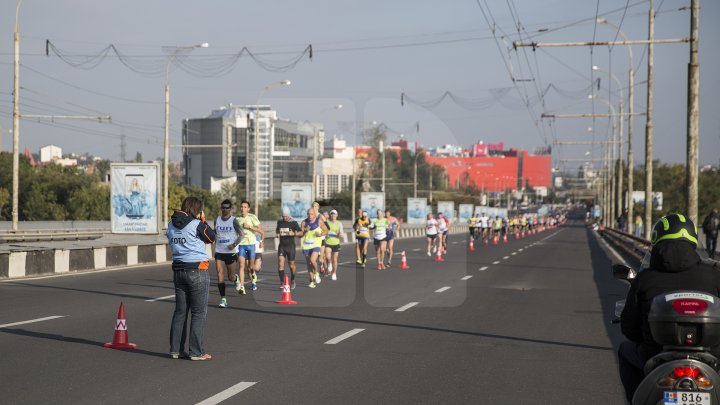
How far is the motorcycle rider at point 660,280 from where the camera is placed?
5.98 m

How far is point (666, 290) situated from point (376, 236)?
81.0ft

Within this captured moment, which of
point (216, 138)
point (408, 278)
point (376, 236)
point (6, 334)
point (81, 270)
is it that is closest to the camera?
point (6, 334)

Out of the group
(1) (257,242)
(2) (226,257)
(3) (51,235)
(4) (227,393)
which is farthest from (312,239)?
(3) (51,235)

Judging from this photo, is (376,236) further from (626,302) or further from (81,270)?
(626,302)

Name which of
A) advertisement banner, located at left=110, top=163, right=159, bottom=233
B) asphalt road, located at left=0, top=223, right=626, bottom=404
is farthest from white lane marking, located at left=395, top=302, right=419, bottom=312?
advertisement banner, located at left=110, top=163, right=159, bottom=233

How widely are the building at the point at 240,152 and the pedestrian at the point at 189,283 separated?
15474 cm

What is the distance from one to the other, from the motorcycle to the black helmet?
445 millimetres

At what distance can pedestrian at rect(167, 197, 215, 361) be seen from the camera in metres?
10.6

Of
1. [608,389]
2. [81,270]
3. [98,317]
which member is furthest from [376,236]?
[608,389]

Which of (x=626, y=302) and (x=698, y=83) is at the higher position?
(x=698, y=83)

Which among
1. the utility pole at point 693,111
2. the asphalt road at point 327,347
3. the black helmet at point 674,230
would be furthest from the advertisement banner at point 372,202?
the black helmet at point 674,230

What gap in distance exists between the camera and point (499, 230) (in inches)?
2485

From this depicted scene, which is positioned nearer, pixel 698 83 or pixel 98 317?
pixel 98 317

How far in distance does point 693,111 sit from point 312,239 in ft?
36.9
